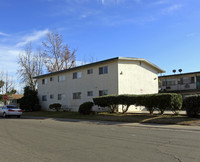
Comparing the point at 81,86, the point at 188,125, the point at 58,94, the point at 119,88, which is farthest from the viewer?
the point at 58,94

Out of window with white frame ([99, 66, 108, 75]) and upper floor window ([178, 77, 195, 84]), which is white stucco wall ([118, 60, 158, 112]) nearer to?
window with white frame ([99, 66, 108, 75])

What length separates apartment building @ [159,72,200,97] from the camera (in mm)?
33053

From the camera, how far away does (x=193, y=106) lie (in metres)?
16.0

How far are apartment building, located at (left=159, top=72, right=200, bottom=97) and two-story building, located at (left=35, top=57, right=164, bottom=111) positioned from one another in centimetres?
657

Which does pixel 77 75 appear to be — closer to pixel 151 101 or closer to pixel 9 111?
pixel 9 111

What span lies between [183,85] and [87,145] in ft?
101

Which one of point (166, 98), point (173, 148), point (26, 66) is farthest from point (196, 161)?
point (26, 66)

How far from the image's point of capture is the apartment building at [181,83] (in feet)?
108

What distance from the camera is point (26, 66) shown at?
44094 millimetres

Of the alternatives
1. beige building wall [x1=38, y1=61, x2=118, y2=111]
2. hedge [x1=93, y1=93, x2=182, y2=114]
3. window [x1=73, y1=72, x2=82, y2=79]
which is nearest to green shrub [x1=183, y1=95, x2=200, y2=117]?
hedge [x1=93, y1=93, x2=182, y2=114]

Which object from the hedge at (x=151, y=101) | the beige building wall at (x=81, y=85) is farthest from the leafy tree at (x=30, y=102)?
the hedge at (x=151, y=101)

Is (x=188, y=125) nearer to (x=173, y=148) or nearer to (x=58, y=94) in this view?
(x=173, y=148)

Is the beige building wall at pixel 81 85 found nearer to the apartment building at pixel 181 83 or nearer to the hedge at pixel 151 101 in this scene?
the hedge at pixel 151 101

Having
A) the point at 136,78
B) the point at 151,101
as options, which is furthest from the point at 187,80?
the point at 151,101
